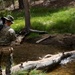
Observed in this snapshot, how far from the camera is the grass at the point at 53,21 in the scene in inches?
890

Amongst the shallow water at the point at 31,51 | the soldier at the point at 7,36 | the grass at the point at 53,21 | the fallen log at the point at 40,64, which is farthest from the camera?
the grass at the point at 53,21

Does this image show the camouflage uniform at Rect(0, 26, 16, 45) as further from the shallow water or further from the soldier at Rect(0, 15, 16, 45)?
the shallow water

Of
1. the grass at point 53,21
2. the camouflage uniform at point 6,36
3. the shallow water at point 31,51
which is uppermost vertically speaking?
the camouflage uniform at point 6,36

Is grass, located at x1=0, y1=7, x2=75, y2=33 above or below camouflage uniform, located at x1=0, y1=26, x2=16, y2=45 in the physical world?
below

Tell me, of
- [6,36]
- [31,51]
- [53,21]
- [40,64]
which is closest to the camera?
[6,36]

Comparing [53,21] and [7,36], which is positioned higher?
[7,36]

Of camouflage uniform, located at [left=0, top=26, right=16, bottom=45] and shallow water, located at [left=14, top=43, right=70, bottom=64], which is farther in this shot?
shallow water, located at [left=14, top=43, right=70, bottom=64]

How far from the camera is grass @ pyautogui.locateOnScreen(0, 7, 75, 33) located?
74.2 feet

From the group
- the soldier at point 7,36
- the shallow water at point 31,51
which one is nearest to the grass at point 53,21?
the shallow water at point 31,51

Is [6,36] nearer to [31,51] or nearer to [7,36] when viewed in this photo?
[7,36]

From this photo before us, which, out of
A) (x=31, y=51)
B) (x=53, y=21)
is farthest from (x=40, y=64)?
(x=53, y=21)

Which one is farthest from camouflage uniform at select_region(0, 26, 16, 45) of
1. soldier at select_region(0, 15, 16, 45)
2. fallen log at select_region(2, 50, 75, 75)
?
fallen log at select_region(2, 50, 75, 75)

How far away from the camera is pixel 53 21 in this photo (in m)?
23.5

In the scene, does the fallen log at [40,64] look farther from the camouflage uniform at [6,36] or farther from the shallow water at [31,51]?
the camouflage uniform at [6,36]
